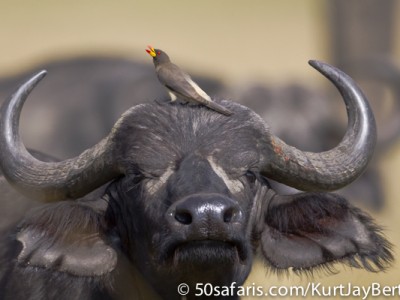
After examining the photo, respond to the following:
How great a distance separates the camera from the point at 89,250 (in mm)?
6750

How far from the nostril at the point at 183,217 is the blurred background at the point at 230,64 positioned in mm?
1209

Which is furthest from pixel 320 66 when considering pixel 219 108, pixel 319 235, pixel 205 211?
pixel 205 211

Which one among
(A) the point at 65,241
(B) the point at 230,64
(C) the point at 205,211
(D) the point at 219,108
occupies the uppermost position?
(D) the point at 219,108

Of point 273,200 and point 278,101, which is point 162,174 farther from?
point 278,101

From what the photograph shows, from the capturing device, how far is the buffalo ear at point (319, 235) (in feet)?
22.3

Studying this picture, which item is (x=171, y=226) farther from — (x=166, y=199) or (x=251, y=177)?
(x=251, y=177)

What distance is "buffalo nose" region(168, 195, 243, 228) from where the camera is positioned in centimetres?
597

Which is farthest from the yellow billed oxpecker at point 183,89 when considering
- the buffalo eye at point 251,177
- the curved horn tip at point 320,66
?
the curved horn tip at point 320,66

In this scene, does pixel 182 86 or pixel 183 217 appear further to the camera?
pixel 182 86

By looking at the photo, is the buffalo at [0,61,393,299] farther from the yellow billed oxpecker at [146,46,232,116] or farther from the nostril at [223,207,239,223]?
the nostril at [223,207,239,223]

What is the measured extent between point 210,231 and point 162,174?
0.62m

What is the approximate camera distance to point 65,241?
22.0ft

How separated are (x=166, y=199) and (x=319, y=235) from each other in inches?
40.1

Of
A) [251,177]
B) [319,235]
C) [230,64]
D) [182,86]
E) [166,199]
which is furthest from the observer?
[230,64]
